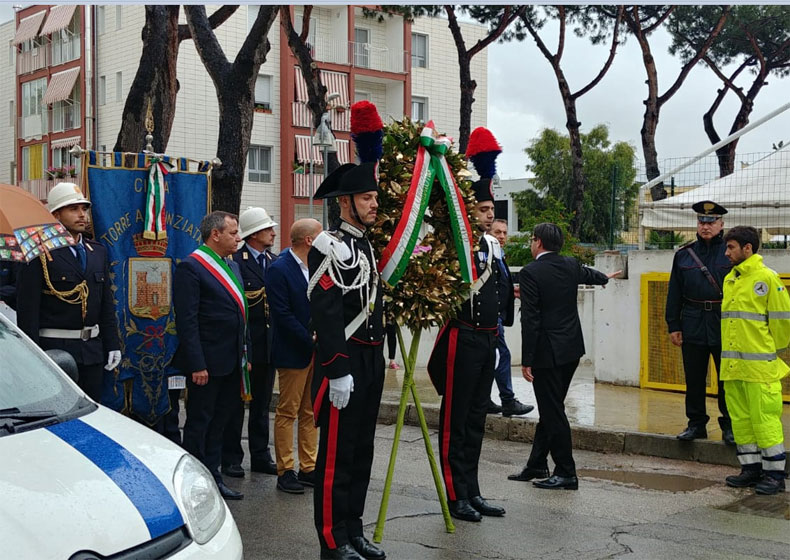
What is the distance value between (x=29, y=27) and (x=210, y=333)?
45951 millimetres

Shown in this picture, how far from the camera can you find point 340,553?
545 centimetres

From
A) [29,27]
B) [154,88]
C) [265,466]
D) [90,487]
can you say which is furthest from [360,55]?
[90,487]

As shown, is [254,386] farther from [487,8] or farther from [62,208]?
[487,8]

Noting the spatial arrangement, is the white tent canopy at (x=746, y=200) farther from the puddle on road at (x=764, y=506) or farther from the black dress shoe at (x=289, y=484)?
the black dress shoe at (x=289, y=484)

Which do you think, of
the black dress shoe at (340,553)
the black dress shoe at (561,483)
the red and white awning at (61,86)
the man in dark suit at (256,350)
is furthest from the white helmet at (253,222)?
the red and white awning at (61,86)

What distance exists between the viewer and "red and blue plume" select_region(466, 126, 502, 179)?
6777 mm

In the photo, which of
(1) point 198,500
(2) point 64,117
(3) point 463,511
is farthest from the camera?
(2) point 64,117

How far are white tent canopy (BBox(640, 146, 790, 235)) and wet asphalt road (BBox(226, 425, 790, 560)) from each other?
4194 millimetres

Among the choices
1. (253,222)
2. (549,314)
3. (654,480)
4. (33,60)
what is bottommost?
(654,480)

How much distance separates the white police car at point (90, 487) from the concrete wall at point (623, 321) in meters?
8.64

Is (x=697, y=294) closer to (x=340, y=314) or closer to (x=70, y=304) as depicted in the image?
(x=340, y=314)

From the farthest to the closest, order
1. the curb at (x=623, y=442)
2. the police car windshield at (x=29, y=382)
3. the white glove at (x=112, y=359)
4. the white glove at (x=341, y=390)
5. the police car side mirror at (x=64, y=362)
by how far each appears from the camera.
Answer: the curb at (x=623, y=442)
the white glove at (x=112, y=359)
the white glove at (x=341, y=390)
the police car side mirror at (x=64, y=362)
the police car windshield at (x=29, y=382)

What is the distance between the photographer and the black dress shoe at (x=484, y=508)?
6.63 metres

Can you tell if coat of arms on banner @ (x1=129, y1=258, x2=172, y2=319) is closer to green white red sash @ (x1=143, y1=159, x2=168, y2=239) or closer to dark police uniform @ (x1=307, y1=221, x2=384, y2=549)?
green white red sash @ (x1=143, y1=159, x2=168, y2=239)
